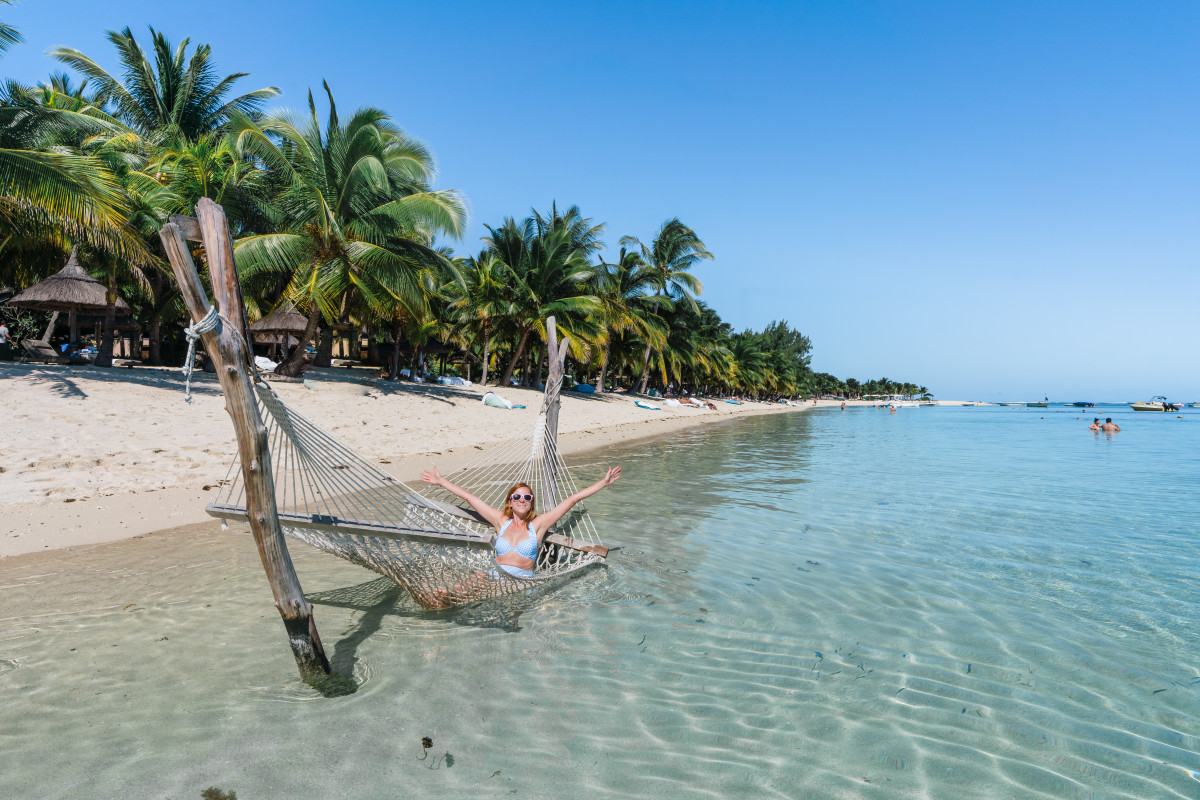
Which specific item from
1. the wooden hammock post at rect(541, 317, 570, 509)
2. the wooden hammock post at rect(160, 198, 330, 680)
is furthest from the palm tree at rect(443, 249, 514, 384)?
the wooden hammock post at rect(160, 198, 330, 680)

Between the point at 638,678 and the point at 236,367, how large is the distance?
2470 millimetres

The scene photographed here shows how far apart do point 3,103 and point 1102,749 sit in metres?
15.6

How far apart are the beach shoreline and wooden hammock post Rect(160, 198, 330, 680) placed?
12.1ft

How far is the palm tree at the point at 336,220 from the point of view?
14.3 m

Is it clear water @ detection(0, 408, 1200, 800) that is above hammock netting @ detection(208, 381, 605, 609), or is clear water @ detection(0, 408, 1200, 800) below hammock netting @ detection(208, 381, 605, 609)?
below

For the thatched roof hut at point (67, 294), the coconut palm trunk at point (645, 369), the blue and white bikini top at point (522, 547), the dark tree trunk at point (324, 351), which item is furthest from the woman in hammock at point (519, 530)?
the coconut palm trunk at point (645, 369)

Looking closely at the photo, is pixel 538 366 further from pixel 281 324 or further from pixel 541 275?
pixel 281 324

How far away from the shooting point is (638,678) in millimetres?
3371

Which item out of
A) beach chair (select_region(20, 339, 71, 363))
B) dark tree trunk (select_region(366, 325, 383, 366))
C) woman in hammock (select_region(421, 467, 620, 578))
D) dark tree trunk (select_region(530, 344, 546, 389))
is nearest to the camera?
woman in hammock (select_region(421, 467, 620, 578))

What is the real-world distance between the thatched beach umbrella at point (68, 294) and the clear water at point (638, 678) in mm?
11496

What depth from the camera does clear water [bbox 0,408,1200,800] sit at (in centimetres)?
258

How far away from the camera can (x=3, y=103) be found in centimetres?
1038

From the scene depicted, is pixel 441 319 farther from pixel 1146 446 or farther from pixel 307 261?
pixel 1146 446

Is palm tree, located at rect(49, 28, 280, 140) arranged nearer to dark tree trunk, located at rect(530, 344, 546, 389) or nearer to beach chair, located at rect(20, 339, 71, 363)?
beach chair, located at rect(20, 339, 71, 363)
